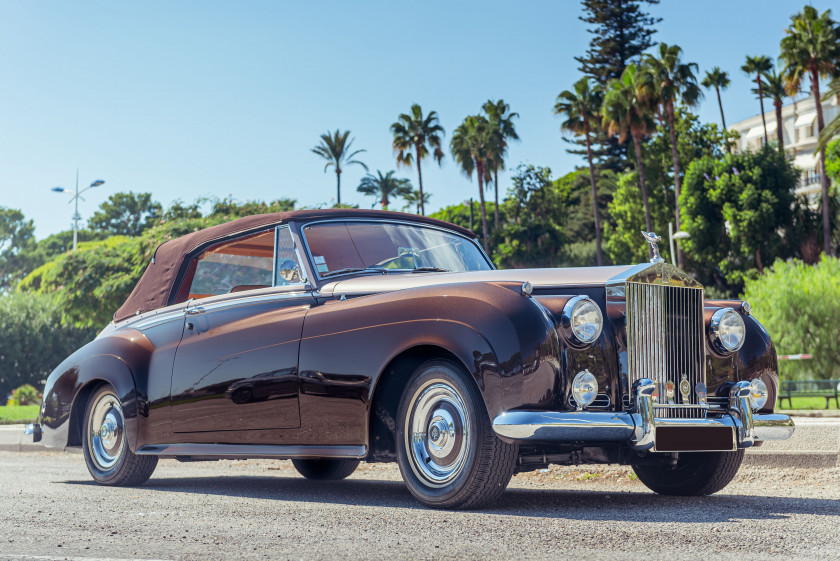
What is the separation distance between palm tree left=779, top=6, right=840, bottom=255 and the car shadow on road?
141 feet

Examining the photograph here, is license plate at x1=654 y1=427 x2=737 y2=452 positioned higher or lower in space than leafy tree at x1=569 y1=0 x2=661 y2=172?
lower

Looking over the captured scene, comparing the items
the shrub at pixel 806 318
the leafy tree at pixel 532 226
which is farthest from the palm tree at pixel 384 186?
the shrub at pixel 806 318

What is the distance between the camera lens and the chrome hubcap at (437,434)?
5465 millimetres

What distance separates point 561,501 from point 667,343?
1.24 meters

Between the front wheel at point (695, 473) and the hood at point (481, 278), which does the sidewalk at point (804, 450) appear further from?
the hood at point (481, 278)

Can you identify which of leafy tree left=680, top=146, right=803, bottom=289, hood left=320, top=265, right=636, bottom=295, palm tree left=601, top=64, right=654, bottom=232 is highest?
palm tree left=601, top=64, right=654, bottom=232

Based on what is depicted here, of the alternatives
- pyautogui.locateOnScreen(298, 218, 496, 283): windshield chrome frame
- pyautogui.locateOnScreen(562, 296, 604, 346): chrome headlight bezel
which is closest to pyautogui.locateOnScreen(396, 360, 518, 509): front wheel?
pyautogui.locateOnScreen(562, 296, 604, 346): chrome headlight bezel

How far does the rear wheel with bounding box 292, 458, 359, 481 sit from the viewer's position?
8.37 metres

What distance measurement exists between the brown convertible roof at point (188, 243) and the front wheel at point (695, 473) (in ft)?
7.60

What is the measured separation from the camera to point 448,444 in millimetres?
5520

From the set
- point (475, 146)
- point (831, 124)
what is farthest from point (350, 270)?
point (475, 146)

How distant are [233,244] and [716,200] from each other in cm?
4464

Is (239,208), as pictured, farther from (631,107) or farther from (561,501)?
(561,501)

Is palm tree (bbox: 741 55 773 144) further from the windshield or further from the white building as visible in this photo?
Result: the windshield
